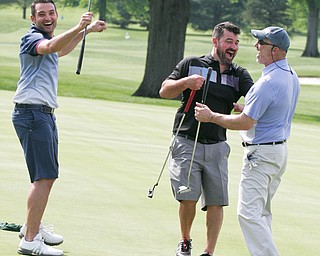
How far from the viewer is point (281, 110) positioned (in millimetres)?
7512

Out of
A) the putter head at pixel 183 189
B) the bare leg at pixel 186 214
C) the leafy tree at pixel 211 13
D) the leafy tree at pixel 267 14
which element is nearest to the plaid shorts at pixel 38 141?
the putter head at pixel 183 189

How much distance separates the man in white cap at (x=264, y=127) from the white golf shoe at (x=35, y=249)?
57.7 inches

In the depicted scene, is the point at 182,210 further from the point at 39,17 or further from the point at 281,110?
the point at 39,17

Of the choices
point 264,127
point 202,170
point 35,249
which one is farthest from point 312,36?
point 35,249

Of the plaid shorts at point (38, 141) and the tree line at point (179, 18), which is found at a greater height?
the plaid shorts at point (38, 141)

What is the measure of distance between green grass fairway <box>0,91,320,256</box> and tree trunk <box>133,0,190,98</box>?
1431cm

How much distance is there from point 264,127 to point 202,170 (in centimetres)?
83

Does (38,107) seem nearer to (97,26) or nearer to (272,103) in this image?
(97,26)

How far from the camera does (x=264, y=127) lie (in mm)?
7590

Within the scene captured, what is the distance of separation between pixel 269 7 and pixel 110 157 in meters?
77.8

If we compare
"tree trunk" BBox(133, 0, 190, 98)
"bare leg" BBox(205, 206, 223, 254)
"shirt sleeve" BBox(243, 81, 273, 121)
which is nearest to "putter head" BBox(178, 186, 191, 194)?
"bare leg" BBox(205, 206, 223, 254)

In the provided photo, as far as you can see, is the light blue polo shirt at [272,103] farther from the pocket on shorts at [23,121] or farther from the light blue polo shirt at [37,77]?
the pocket on shorts at [23,121]

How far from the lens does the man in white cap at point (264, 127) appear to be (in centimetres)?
745

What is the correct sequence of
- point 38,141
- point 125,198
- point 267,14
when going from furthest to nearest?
point 267,14
point 125,198
point 38,141
